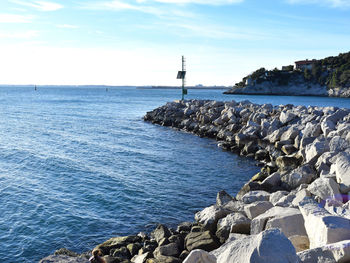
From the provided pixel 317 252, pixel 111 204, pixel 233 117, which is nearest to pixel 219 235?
pixel 317 252

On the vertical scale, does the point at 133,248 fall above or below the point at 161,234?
below

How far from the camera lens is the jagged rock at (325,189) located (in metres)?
8.67

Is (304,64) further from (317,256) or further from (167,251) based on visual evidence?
(317,256)

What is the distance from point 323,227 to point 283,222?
134 cm

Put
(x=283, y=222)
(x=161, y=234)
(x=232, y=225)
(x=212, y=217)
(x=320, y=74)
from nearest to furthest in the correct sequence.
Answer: (x=283, y=222) → (x=232, y=225) → (x=161, y=234) → (x=212, y=217) → (x=320, y=74)

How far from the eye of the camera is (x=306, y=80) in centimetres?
10462

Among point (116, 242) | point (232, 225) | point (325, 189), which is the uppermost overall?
point (325, 189)

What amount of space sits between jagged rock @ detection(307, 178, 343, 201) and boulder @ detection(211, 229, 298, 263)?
442 centimetres

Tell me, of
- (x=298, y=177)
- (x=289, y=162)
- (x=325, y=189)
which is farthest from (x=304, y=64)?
(x=325, y=189)

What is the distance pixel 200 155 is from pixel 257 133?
436cm

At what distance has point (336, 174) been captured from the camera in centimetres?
992

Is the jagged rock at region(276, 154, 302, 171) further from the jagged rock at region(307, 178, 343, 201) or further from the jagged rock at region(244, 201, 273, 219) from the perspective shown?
the jagged rock at region(244, 201, 273, 219)

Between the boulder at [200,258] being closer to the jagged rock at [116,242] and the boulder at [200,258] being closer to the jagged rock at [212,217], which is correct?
the jagged rock at [212,217]

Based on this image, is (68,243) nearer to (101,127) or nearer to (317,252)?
(317,252)
